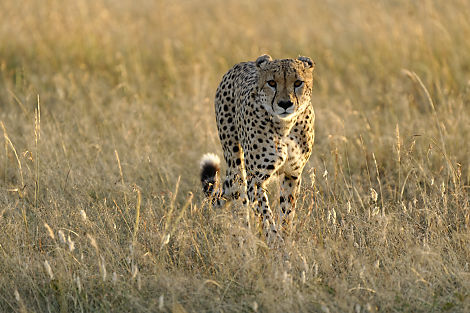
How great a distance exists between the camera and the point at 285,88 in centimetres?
317

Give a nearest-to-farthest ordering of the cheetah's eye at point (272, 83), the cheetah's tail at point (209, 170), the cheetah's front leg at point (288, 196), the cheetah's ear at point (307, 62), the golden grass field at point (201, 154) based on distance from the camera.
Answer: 1. the golden grass field at point (201, 154)
2. the cheetah's eye at point (272, 83)
3. the cheetah's ear at point (307, 62)
4. the cheetah's front leg at point (288, 196)
5. the cheetah's tail at point (209, 170)

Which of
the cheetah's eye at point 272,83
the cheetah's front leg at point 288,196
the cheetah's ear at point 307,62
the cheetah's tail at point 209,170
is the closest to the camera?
the cheetah's eye at point 272,83

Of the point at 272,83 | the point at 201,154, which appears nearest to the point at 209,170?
the point at 272,83

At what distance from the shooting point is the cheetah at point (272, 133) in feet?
10.5

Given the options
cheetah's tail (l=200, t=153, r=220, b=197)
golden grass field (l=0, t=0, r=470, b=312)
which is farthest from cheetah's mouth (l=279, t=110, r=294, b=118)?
cheetah's tail (l=200, t=153, r=220, b=197)

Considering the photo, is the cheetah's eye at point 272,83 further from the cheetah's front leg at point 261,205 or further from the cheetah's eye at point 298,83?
the cheetah's front leg at point 261,205

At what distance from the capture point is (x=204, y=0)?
968cm

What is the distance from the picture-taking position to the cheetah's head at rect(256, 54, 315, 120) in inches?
123

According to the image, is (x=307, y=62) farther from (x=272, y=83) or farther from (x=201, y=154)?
(x=201, y=154)

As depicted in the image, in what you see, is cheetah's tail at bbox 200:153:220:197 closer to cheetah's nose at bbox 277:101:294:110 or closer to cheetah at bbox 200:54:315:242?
cheetah at bbox 200:54:315:242

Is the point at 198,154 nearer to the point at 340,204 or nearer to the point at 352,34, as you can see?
the point at 340,204

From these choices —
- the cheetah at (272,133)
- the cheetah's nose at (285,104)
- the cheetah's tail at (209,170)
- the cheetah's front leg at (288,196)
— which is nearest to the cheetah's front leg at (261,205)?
the cheetah at (272,133)

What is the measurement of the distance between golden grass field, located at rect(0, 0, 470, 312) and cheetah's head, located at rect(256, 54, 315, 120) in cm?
34

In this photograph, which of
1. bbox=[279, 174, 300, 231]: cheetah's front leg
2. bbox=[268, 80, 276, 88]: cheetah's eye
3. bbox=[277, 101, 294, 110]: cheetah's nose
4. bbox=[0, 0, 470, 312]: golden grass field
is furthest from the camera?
bbox=[279, 174, 300, 231]: cheetah's front leg
